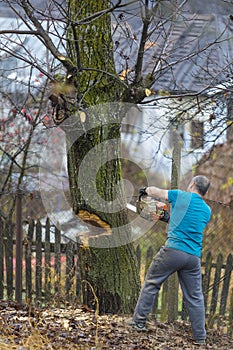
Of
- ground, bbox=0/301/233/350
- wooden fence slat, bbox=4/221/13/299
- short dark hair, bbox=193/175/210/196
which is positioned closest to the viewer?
ground, bbox=0/301/233/350

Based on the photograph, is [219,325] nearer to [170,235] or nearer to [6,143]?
[170,235]

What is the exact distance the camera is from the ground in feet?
16.6

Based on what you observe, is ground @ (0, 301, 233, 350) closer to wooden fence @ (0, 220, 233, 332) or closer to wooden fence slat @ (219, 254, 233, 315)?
wooden fence @ (0, 220, 233, 332)

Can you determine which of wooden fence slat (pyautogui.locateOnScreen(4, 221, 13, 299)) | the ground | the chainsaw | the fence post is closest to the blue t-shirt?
the chainsaw

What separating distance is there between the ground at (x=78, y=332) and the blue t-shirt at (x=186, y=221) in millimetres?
947

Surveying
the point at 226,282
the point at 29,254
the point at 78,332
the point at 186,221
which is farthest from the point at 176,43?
the point at 78,332

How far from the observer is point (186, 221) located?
6008 millimetres

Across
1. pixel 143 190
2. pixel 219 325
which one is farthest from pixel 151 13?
pixel 219 325

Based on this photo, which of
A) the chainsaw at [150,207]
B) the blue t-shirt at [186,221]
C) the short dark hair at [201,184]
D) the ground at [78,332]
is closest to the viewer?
the ground at [78,332]

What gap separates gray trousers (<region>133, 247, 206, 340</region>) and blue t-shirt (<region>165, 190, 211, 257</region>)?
0.28 feet

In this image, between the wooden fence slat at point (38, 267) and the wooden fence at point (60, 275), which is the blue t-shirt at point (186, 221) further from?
the wooden fence slat at point (38, 267)

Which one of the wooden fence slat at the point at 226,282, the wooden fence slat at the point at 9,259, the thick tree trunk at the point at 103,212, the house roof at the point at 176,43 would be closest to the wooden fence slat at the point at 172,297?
the wooden fence slat at the point at 226,282

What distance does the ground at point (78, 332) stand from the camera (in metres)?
5.07

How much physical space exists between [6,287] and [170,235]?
3.55 meters
